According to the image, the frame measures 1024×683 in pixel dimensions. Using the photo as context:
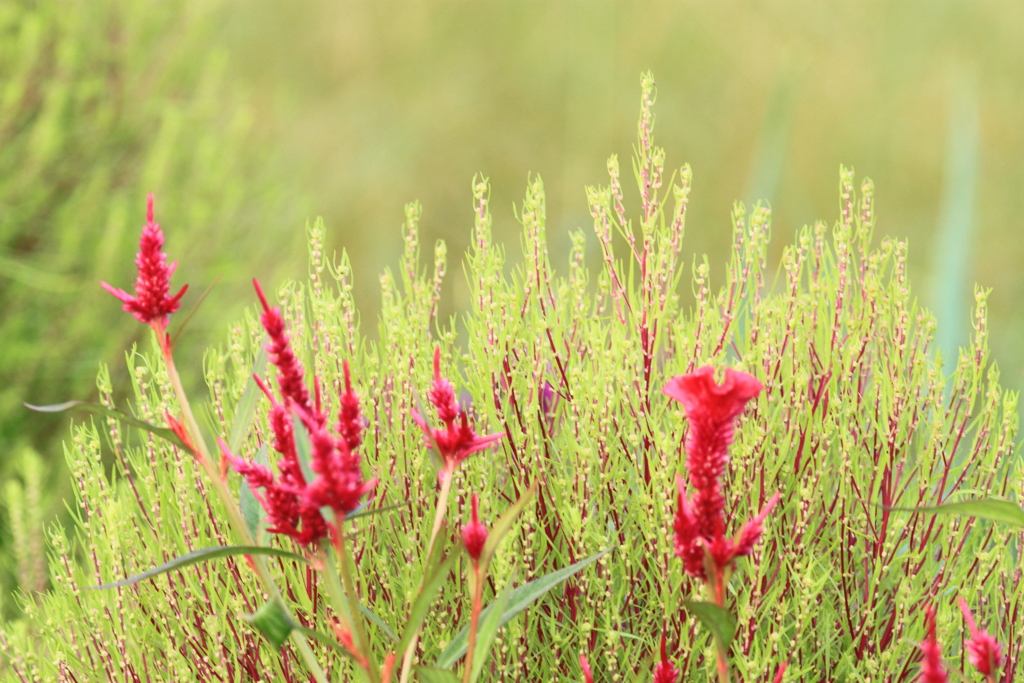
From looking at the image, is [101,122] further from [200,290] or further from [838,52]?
[838,52]

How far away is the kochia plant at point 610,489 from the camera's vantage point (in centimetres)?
55

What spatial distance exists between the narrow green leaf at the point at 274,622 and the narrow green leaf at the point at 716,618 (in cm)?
13

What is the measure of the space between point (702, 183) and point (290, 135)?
4.96 feet

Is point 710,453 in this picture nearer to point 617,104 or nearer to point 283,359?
point 283,359

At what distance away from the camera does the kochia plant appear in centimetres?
55

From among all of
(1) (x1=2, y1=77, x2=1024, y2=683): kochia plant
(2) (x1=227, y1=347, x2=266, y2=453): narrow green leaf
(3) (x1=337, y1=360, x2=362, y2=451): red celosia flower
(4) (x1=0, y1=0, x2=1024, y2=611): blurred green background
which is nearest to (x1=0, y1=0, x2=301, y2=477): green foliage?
(4) (x1=0, y1=0, x2=1024, y2=611): blurred green background

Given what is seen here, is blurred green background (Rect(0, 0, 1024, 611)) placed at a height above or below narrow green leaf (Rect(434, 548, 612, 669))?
above

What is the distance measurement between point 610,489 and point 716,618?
0.83ft

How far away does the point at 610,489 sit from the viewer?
58cm

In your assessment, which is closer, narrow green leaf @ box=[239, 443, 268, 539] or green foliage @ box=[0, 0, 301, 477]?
narrow green leaf @ box=[239, 443, 268, 539]

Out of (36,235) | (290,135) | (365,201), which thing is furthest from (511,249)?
(36,235)

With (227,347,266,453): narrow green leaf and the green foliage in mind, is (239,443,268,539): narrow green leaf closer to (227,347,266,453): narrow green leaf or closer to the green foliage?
(227,347,266,453): narrow green leaf

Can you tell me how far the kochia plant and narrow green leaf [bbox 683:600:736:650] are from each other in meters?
0.17

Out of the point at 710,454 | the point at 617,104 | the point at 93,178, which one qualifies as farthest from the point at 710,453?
the point at 617,104
